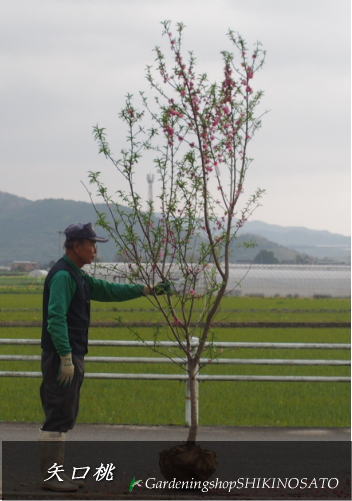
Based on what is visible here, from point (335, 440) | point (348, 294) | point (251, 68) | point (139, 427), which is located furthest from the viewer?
point (348, 294)

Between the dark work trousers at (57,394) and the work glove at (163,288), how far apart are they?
2.46 feet

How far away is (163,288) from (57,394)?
3.56 feet

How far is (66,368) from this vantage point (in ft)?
22.0

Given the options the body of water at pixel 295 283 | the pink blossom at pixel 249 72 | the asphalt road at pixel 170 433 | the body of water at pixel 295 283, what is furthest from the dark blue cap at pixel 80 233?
the body of water at pixel 295 283

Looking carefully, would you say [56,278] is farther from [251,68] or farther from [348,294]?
[348,294]

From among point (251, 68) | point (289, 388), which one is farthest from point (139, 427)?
point (289, 388)

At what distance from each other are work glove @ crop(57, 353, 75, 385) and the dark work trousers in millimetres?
86

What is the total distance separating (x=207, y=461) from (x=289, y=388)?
8710 mm

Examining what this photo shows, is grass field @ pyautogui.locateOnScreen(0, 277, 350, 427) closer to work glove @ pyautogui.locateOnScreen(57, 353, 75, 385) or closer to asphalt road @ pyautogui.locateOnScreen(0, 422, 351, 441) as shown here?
work glove @ pyautogui.locateOnScreen(57, 353, 75, 385)

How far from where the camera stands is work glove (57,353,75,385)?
6.70 metres

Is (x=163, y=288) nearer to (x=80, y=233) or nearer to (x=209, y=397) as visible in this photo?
(x=80, y=233)

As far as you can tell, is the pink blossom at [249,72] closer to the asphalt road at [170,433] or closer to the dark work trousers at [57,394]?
the dark work trousers at [57,394]

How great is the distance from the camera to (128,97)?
7324 mm

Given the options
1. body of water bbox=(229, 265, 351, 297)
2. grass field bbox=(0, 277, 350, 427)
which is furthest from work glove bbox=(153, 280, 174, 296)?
body of water bbox=(229, 265, 351, 297)
